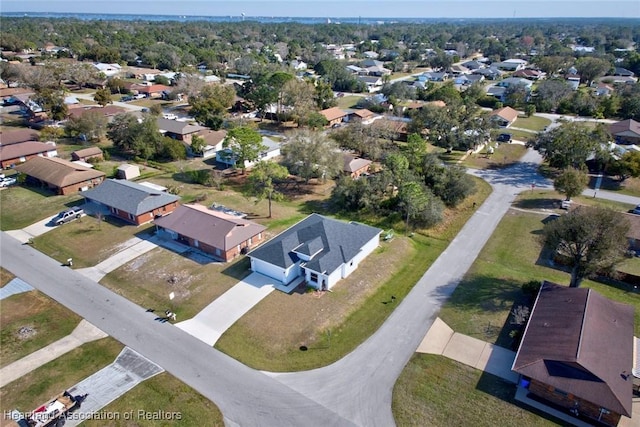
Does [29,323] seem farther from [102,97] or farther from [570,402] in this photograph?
[102,97]

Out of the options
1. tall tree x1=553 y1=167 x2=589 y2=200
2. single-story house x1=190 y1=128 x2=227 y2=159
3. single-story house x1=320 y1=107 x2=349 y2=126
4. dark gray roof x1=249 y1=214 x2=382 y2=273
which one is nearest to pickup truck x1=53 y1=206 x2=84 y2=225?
single-story house x1=190 y1=128 x2=227 y2=159

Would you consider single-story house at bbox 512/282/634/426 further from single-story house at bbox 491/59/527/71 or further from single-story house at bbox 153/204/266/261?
single-story house at bbox 491/59/527/71

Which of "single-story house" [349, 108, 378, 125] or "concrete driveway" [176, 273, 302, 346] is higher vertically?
"single-story house" [349, 108, 378, 125]

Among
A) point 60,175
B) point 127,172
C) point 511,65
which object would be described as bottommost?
point 127,172

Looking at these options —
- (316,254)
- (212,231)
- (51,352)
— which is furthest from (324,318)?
(51,352)

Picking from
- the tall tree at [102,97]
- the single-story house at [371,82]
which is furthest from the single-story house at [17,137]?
the single-story house at [371,82]

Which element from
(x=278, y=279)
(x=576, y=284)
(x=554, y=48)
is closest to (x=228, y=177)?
(x=278, y=279)

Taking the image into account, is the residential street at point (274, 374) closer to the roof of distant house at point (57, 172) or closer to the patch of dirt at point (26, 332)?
the patch of dirt at point (26, 332)
